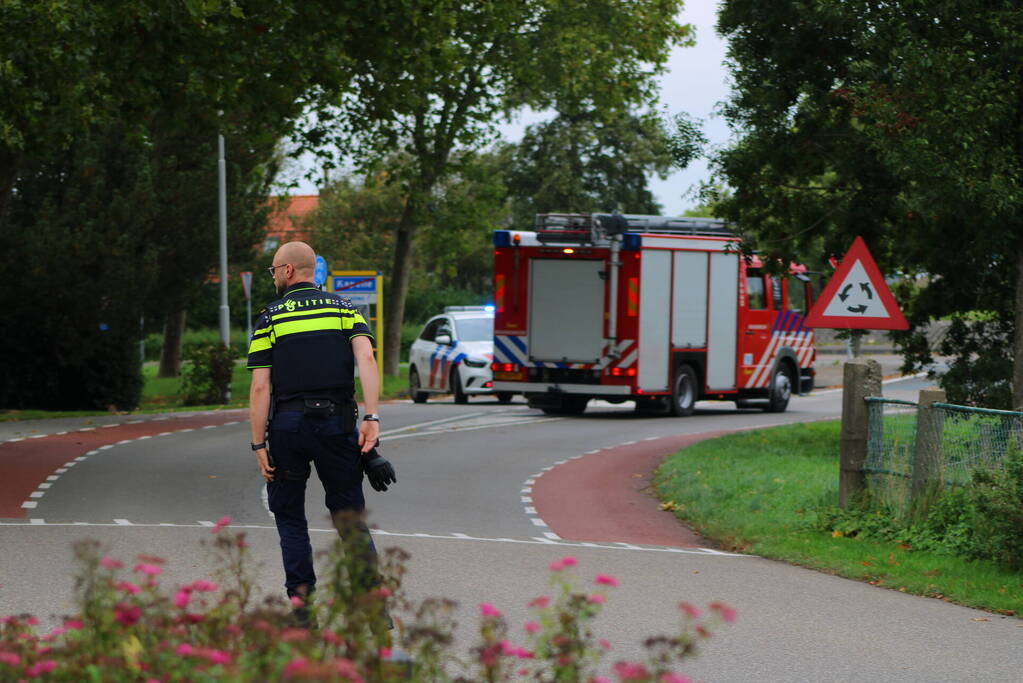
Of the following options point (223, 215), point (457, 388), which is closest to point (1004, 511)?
point (457, 388)

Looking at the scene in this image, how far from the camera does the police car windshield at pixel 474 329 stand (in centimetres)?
3056

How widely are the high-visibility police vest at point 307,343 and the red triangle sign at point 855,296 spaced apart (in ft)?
18.3

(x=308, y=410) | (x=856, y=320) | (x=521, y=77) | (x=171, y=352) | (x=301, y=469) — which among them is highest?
(x=521, y=77)

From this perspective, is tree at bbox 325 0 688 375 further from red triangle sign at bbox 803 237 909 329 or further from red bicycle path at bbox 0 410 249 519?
red triangle sign at bbox 803 237 909 329

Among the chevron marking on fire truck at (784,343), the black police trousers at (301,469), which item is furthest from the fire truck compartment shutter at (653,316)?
the black police trousers at (301,469)

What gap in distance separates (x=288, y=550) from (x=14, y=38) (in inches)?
426

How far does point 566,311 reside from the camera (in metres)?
25.0

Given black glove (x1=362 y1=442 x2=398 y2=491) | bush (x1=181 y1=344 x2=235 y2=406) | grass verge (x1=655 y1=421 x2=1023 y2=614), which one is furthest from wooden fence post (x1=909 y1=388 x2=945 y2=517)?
bush (x1=181 y1=344 x2=235 y2=406)

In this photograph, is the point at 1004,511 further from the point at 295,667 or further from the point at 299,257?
the point at 295,667

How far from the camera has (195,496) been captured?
47.4ft

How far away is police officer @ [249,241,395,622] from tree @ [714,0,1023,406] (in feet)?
29.8

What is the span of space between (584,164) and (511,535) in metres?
59.0

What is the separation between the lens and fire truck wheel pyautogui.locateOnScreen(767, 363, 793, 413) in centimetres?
2842

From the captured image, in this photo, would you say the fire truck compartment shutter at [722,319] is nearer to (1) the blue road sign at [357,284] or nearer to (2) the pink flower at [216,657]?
(1) the blue road sign at [357,284]
